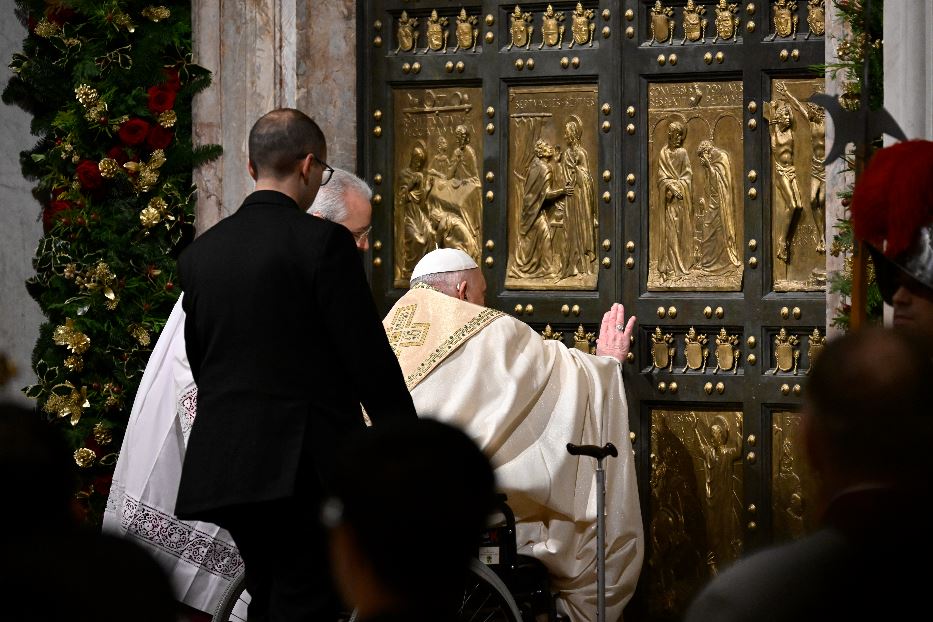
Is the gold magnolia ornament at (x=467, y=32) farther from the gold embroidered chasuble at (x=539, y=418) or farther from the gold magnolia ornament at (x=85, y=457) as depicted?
the gold magnolia ornament at (x=85, y=457)

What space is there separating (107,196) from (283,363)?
3325mm

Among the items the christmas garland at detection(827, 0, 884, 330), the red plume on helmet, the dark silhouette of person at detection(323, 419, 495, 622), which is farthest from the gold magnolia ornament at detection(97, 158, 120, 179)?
the dark silhouette of person at detection(323, 419, 495, 622)

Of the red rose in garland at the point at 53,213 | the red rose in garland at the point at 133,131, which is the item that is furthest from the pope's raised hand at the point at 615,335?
the red rose in garland at the point at 53,213

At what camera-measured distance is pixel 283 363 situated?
367cm

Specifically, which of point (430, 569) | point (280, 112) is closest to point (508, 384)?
point (280, 112)

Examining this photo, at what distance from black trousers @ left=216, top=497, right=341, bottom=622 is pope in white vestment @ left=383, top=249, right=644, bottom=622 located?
1.45 m

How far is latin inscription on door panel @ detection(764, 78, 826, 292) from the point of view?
6.02 meters

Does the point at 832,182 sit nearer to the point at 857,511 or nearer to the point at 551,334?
the point at 551,334

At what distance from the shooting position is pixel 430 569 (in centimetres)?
189

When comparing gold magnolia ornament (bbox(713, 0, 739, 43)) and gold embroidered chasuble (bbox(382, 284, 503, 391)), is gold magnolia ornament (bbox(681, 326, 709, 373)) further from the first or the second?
gold magnolia ornament (bbox(713, 0, 739, 43))

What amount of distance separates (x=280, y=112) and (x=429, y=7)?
2.82m

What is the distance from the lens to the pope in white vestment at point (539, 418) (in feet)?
17.0

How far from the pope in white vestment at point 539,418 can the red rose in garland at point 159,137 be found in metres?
1.67

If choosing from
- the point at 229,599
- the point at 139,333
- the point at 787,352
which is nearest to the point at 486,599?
the point at 229,599
